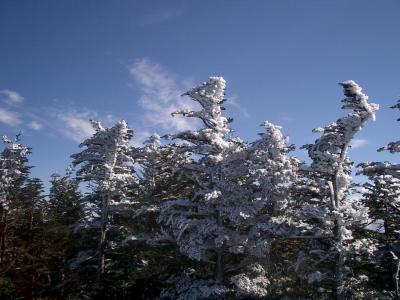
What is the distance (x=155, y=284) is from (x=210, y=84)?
40.5 feet

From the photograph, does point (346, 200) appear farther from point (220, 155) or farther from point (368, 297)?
point (220, 155)

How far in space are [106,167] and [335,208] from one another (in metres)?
15.0

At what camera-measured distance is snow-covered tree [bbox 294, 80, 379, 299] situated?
18.9 metres

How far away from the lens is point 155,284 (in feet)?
73.2

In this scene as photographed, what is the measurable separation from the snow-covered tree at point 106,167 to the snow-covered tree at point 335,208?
12639mm

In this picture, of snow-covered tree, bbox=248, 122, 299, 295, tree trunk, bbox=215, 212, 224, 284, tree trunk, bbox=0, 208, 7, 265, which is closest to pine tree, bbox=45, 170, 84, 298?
tree trunk, bbox=0, 208, 7, 265

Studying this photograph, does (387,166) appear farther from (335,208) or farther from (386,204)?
(386,204)

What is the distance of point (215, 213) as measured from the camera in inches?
868

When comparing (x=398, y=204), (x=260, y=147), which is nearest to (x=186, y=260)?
(x=260, y=147)

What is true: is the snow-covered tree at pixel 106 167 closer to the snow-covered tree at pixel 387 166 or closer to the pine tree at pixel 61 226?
the pine tree at pixel 61 226

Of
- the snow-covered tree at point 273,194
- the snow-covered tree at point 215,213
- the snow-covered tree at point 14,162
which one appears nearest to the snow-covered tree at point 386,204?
the snow-covered tree at point 273,194

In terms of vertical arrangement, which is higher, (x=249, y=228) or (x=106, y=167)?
A: (x=106, y=167)

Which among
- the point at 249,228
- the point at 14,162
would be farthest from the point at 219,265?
the point at 14,162

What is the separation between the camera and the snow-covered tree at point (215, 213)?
65.9 ft
